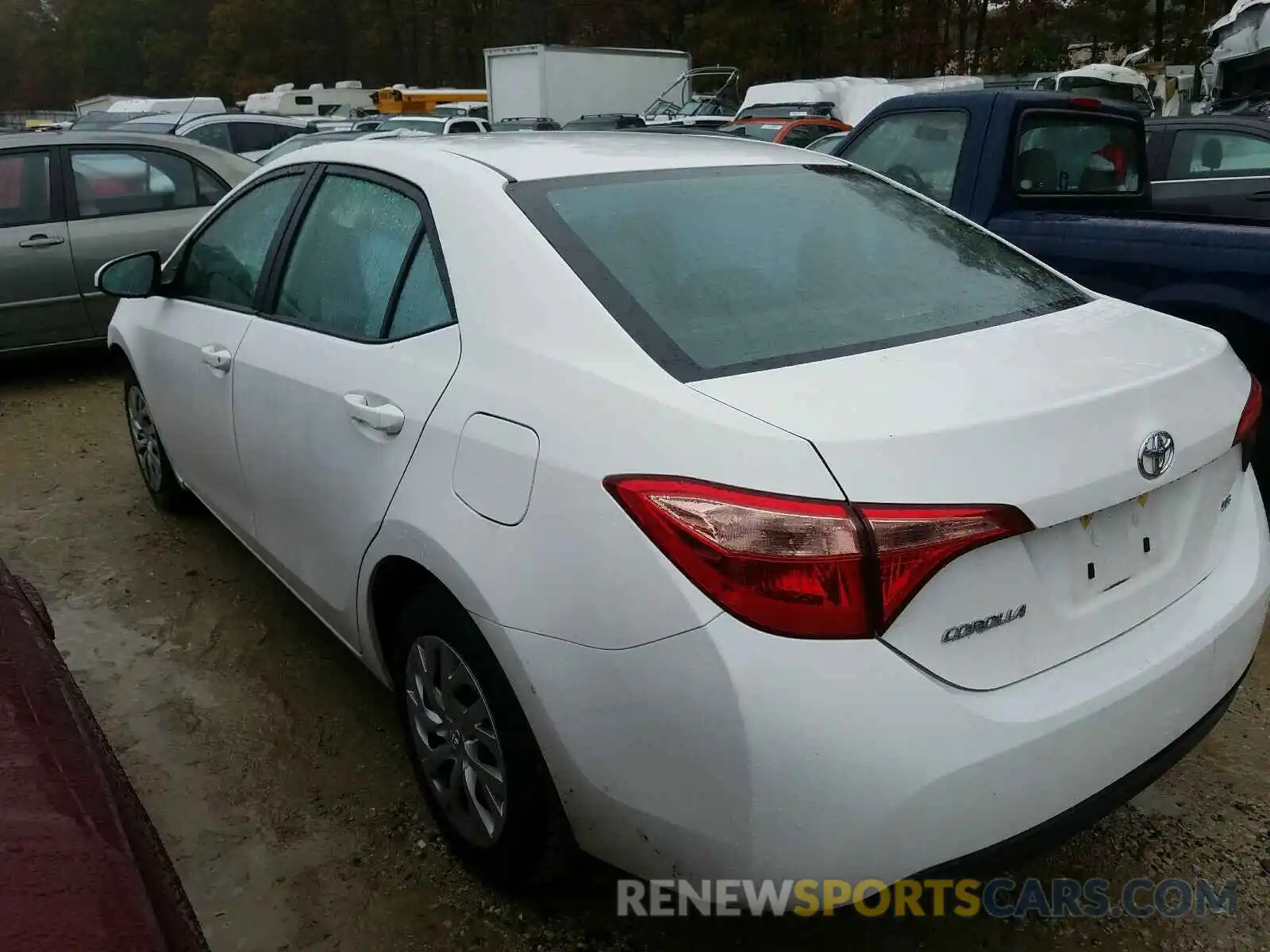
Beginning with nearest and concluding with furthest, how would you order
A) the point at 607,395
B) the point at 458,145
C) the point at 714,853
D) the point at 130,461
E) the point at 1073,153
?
the point at 714,853 → the point at 607,395 → the point at 458,145 → the point at 1073,153 → the point at 130,461

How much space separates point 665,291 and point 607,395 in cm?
37

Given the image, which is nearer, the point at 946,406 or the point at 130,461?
the point at 946,406

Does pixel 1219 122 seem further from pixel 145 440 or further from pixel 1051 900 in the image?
pixel 145 440

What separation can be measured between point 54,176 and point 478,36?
2228 inches

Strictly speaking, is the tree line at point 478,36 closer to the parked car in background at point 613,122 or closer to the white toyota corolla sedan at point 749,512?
the parked car in background at point 613,122

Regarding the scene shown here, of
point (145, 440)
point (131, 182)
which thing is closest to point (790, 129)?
point (131, 182)

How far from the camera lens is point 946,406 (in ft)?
5.83

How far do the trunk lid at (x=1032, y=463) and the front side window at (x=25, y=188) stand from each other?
20.2 ft

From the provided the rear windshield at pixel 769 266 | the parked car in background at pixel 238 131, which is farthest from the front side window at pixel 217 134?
the rear windshield at pixel 769 266

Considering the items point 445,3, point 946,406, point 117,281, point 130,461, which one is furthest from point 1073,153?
point 445,3

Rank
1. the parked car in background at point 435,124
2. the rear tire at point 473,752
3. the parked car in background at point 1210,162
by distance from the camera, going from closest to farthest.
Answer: the rear tire at point 473,752
the parked car in background at point 1210,162
the parked car in background at point 435,124

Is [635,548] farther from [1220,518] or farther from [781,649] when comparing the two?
[1220,518]

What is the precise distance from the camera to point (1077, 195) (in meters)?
4.84

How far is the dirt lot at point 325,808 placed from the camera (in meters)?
2.29
